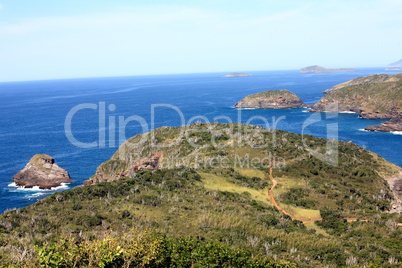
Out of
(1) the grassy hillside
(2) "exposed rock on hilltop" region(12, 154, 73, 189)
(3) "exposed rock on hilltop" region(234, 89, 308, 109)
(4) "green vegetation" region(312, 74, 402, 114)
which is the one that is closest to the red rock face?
(1) the grassy hillside

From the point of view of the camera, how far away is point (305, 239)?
31453mm

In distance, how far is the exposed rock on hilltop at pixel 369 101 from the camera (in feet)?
480

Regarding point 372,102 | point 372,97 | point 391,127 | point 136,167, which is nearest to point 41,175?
point 136,167

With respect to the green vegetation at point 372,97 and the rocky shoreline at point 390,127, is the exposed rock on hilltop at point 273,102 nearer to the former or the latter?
the green vegetation at point 372,97

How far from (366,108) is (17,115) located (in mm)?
197318

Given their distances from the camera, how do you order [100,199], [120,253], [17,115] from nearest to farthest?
[120,253] < [100,199] < [17,115]

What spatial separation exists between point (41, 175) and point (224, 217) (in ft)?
198

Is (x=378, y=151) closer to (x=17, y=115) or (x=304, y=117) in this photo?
(x=304, y=117)

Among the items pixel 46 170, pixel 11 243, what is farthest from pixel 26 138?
pixel 11 243

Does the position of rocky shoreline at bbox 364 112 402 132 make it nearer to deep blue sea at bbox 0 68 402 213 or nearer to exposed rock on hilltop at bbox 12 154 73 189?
deep blue sea at bbox 0 68 402 213

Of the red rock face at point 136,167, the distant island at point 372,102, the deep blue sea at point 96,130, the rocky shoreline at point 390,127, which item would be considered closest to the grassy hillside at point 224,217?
the red rock face at point 136,167

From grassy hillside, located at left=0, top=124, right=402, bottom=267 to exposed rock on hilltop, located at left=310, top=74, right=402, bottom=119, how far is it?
9699 centimetres

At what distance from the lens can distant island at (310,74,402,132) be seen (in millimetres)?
136250

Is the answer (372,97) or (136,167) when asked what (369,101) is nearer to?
(372,97)
